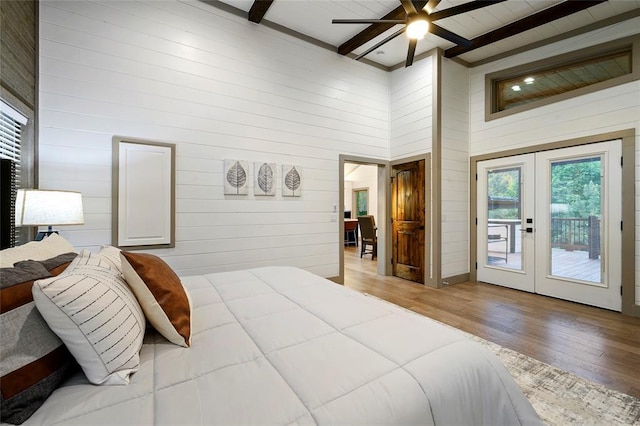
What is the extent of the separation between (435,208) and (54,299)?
4473 millimetres

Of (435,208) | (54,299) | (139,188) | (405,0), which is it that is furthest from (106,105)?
(435,208)

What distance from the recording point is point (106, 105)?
289cm

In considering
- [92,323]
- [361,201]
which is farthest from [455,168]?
[361,201]

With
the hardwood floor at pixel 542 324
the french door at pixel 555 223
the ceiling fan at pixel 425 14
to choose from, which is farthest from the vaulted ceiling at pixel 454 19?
the hardwood floor at pixel 542 324

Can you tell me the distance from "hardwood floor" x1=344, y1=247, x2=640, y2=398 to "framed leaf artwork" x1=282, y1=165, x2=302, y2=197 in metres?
1.87

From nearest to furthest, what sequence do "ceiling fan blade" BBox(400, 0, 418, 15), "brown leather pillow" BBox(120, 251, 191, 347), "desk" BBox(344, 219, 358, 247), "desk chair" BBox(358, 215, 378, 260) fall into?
1. "brown leather pillow" BBox(120, 251, 191, 347)
2. "ceiling fan blade" BBox(400, 0, 418, 15)
3. "desk chair" BBox(358, 215, 378, 260)
4. "desk" BBox(344, 219, 358, 247)

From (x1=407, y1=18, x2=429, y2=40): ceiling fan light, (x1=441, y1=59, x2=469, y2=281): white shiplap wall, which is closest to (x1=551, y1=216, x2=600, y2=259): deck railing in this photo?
(x1=441, y1=59, x2=469, y2=281): white shiplap wall

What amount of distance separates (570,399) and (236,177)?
Result: 12.1 ft

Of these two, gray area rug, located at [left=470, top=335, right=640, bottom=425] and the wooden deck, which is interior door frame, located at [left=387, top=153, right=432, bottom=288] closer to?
the wooden deck

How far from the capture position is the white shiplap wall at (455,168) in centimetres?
450

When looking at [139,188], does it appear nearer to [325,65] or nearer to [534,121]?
[325,65]

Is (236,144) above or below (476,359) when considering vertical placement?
above

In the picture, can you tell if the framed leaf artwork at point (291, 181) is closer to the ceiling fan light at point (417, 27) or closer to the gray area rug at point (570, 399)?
the ceiling fan light at point (417, 27)

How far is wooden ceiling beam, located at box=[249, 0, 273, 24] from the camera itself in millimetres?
3351
